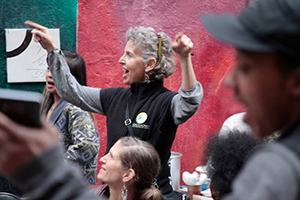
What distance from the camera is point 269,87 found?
3.68ft

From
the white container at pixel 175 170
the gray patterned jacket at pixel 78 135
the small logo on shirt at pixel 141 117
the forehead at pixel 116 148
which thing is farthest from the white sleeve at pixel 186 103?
the white container at pixel 175 170

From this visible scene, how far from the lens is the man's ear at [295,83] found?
1113 millimetres

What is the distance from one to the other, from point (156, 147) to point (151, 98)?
1.01 feet

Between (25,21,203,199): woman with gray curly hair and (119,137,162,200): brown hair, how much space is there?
0.24m

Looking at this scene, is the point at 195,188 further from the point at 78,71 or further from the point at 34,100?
the point at 34,100

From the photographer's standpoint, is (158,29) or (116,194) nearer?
(116,194)

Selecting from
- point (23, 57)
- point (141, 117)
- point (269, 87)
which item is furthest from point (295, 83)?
point (23, 57)

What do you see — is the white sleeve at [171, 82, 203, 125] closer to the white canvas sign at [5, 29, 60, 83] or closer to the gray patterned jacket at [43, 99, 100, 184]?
the gray patterned jacket at [43, 99, 100, 184]

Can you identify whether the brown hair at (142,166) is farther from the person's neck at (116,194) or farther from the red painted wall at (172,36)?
the red painted wall at (172,36)

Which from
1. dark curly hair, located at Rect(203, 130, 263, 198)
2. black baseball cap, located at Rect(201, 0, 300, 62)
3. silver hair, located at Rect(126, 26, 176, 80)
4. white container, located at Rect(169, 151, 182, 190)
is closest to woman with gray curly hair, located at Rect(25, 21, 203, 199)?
silver hair, located at Rect(126, 26, 176, 80)

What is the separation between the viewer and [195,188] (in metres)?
4.84

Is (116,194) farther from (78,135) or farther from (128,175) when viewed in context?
(78,135)

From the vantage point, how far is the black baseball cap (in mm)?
1091

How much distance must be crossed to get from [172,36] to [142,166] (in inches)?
88.5
